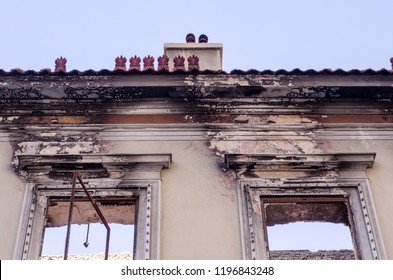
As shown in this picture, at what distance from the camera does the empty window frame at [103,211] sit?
22.3 feet

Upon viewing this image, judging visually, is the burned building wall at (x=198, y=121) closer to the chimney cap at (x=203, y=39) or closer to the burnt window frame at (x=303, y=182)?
the burnt window frame at (x=303, y=182)

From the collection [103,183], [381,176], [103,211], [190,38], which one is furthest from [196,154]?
[190,38]

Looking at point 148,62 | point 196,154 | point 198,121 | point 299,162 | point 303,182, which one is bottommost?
point 303,182

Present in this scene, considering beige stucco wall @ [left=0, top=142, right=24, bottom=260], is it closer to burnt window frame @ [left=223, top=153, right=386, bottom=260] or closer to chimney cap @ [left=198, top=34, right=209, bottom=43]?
burnt window frame @ [left=223, top=153, right=386, bottom=260]

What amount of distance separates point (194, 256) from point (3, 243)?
2.09 metres

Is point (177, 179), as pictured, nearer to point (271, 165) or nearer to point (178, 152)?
point (178, 152)

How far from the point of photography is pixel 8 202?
709 centimetres

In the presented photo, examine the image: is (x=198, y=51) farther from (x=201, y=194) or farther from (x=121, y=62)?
(x=201, y=194)

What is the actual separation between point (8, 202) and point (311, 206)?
11.8 ft

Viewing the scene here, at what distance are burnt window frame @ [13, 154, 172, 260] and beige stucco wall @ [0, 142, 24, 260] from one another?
0.23 feet

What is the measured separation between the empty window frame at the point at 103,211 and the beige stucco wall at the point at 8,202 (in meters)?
0.14

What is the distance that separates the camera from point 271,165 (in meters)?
7.48

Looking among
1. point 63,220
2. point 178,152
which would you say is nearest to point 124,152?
point 178,152
